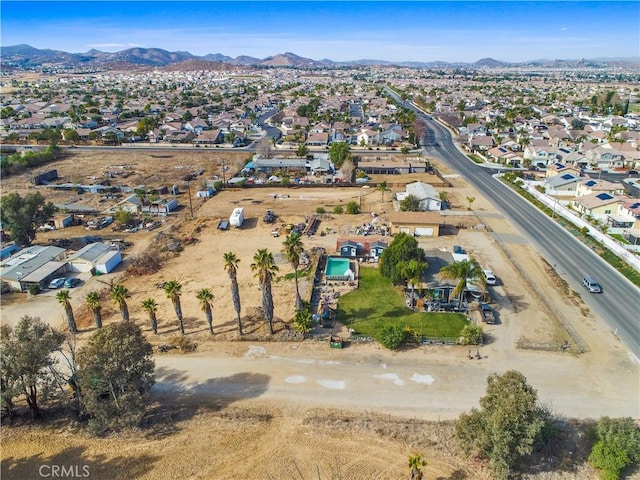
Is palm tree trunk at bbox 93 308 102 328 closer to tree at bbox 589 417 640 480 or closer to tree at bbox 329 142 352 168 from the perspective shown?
tree at bbox 589 417 640 480

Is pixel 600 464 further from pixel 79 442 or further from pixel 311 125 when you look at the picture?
pixel 311 125

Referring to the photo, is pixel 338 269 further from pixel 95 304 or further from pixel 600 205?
pixel 600 205

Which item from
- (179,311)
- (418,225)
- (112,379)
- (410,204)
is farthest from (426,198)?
(112,379)

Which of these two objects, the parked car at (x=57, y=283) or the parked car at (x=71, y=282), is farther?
the parked car at (x=71, y=282)

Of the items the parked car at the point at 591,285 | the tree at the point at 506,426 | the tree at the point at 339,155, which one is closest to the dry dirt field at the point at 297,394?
the tree at the point at 506,426

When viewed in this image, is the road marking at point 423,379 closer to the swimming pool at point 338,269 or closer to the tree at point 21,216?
the swimming pool at point 338,269

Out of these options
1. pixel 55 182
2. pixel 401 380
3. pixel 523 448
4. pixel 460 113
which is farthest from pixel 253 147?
pixel 523 448

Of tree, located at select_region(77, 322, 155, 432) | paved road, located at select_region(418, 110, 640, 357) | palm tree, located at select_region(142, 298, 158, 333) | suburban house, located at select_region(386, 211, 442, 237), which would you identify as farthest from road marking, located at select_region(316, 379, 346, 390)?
suburban house, located at select_region(386, 211, 442, 237)
